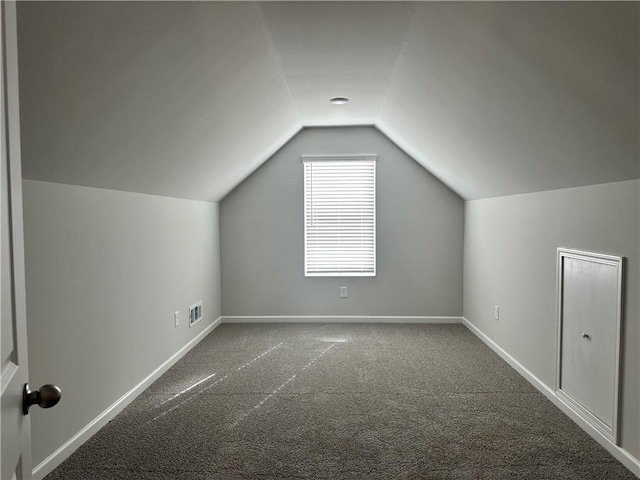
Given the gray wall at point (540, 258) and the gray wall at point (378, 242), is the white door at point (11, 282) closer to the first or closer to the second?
the gray wall at point (540, 258)

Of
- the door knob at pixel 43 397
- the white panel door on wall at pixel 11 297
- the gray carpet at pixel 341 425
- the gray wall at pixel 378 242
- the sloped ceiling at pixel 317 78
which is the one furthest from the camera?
the gray wall at pixel 378 242

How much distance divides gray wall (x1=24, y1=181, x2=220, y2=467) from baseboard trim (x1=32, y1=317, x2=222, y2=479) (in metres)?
0.04

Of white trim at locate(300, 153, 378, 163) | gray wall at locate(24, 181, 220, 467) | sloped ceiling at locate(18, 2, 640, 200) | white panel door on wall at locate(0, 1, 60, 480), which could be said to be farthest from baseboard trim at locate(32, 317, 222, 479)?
white trim at locate(300, 153, 378, 163)

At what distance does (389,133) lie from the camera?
5.22 m

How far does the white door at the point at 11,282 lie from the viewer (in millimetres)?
865

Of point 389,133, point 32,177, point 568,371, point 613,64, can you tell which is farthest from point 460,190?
point 32,177

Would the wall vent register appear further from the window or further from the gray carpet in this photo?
the window

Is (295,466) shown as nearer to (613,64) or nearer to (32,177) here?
(32,177)

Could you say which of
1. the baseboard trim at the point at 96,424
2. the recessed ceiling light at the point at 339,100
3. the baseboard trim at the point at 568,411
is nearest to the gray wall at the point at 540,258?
the baseboard trim at the point at 568,411

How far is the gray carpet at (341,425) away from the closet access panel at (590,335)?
0.19m

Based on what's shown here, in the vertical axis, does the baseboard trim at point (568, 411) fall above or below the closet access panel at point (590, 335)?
below

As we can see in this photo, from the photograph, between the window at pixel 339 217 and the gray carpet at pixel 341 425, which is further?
the window at pixel 339 217

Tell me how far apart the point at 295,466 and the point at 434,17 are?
90.2 inches

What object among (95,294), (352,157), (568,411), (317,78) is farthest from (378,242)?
(95,294)
